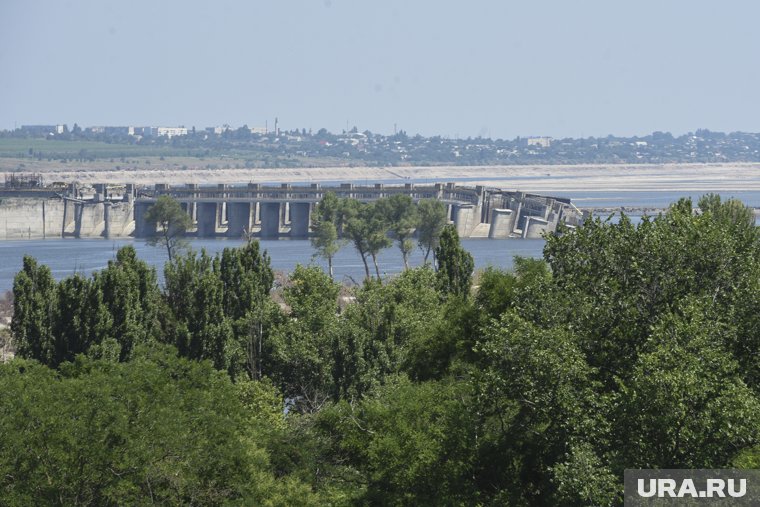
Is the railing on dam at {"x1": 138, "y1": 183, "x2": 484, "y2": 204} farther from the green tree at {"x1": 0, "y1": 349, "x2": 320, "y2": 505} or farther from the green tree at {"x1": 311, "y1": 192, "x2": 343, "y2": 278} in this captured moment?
the green tree at {"x1": 0, "y1": 349, "x2": 320, "y2": 505}

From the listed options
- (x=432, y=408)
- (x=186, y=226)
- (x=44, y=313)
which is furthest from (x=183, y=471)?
(x=186, y=226)

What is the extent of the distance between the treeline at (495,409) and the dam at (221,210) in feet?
381

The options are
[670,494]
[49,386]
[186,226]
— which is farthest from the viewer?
[186,226]

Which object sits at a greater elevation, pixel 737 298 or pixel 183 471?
pixel 737 298

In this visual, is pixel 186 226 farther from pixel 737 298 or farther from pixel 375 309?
pixel 737 298

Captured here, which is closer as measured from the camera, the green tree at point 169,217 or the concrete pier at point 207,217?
the green tree at point 169,217

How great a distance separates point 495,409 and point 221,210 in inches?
5247

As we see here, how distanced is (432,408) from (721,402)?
7.32 m

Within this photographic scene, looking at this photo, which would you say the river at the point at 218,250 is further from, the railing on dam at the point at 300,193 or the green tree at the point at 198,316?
the green tree at the point at 198,316

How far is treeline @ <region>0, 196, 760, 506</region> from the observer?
22.8 m

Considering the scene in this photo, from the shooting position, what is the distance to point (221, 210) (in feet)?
520

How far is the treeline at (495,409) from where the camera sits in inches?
899

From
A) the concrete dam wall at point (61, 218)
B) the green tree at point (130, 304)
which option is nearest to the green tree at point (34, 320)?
the green tree at point (130, 304)

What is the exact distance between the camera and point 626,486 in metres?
22.2
